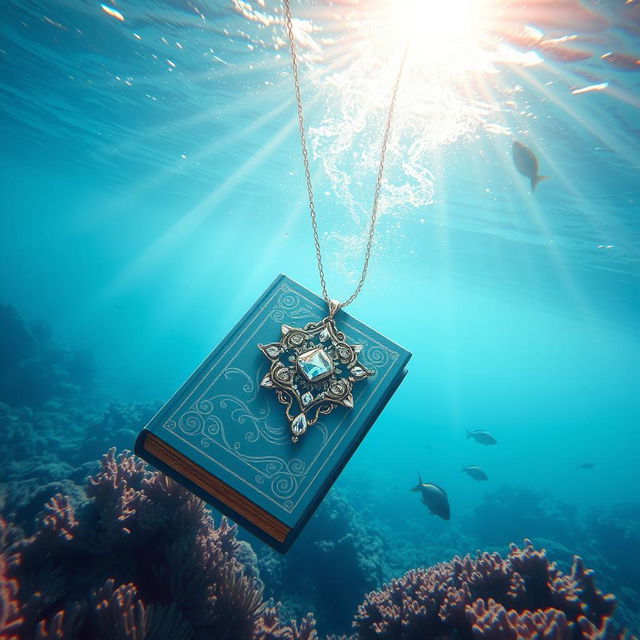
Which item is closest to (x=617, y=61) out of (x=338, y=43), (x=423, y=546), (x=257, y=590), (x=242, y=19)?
(x=338, y=43)

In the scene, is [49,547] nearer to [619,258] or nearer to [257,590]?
[257,590]

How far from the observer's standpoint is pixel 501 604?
10.4 ft

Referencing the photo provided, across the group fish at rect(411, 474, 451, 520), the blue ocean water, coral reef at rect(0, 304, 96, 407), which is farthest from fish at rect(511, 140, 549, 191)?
coral reef at rect(0, 304, 96, 407)

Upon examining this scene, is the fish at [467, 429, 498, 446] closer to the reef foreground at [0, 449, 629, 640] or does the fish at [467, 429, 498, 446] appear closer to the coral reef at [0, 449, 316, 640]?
the reef foreground at [0, 449, 629, 640]

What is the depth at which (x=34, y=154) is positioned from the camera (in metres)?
34.2

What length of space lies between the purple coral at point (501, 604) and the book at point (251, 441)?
2.03 m

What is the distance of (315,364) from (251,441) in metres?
0.74

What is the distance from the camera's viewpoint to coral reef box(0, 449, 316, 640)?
88.7 inches

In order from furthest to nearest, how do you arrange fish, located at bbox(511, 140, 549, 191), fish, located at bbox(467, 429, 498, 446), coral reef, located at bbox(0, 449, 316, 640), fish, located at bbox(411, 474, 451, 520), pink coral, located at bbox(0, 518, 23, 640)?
fish, located at bbox(467, 429, 498, 446) < fish, located at bbox(411, 474, 451, 520) < fish, located at bbox(511, 140, 549, 191) < coral reef, located at bbox(0, 449, 316, 640) < pink coral, located at bbox(0, 518, 23, 640)

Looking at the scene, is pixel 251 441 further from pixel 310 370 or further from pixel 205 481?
pixel 310 370

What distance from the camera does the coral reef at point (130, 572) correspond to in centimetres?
225

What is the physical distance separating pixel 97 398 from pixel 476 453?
151 feet

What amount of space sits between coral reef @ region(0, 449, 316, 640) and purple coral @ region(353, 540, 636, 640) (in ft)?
3.75

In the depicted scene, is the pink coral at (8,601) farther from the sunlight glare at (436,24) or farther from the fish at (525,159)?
the fish at (525,159)
